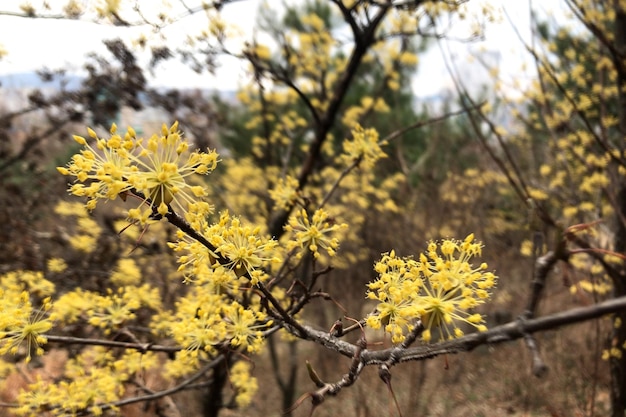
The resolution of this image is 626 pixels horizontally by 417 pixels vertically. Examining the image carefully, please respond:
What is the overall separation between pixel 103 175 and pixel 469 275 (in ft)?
3.16

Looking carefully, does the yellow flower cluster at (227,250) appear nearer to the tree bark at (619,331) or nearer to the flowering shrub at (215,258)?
the flowering shrub at (215,258)

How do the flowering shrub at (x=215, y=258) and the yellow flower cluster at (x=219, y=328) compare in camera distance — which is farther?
the yellow flower cluster at (x=219, y=328)

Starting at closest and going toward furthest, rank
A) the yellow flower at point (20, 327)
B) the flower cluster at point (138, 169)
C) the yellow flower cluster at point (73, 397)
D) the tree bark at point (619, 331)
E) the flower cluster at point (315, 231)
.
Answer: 1. the flower cluster at point (138, 169)
2. the yellow flower at point (20, 327)
3. the flower cluster at point (315, 231)
4. the yellow flower cluster at point (73, 397)
5. the tree bark at point (619, 331)

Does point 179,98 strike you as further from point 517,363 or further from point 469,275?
point 517,363

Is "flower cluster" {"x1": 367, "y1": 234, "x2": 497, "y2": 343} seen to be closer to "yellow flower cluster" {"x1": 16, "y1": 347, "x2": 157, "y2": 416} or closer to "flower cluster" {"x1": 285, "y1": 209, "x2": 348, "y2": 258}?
"flower cluster" {"x1": 285, "y1": 209, "x2": 348, "y2": 258}

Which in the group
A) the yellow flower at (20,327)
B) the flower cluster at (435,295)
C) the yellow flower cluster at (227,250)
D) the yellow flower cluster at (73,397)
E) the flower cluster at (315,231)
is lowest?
the yellow flower cluster at (73,397)

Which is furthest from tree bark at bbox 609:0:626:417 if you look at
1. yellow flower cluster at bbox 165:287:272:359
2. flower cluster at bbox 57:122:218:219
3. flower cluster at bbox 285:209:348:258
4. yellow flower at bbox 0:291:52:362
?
yellow flower at bbox 0:291:52:362

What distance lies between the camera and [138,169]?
3.87ft

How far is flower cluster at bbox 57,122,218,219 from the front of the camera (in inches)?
43.4

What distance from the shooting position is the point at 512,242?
9.27 metres

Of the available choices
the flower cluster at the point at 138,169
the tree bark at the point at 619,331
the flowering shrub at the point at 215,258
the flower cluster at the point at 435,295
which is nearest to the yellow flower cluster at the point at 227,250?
the flowering shrub at the point at 215,258

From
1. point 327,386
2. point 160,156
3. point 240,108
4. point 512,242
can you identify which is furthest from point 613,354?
point 240,108

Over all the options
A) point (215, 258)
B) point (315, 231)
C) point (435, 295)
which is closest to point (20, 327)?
point (215, 258)

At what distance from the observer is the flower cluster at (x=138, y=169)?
110cm
